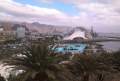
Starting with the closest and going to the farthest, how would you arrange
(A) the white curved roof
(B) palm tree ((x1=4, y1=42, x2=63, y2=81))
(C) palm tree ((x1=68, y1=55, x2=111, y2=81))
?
1. (B) palm tree ((x1=4, y1=42, x2=63, y2=81))
2. (C) palm tree ((x1=68, y1=55, x2=111, y2=81))
3. (A) the white curved roof

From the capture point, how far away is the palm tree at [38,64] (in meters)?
15.2

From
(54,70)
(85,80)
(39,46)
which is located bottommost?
(85,80)

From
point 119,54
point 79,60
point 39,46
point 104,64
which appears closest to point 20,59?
Result: point 39,46

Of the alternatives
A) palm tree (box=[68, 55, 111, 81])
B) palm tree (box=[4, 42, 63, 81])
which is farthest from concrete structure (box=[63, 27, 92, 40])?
palm tree (box=[4, 42, 63, 81])

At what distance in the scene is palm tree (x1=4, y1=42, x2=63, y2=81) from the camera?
15195 mm

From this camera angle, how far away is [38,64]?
599 inches

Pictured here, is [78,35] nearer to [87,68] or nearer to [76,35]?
[76,35]

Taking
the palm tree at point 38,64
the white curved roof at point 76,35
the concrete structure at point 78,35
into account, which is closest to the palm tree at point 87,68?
the palm tree at point 38,64

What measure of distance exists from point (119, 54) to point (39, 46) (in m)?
12.6

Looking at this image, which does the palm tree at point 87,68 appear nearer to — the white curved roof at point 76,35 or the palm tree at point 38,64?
the palm tree at point 38,64

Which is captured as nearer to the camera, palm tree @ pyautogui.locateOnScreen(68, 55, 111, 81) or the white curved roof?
palm tree @ pyautogui.locateOnScreen(68, 55, 111, 81)

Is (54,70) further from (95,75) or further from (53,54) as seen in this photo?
(95,75)

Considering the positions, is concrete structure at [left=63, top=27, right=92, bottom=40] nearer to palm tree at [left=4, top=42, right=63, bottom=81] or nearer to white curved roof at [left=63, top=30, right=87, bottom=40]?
white curved roof at [left=63, top=30, right=87, bottom=40]

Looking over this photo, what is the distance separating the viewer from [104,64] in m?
20.4
